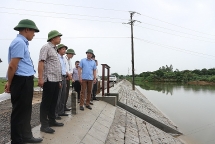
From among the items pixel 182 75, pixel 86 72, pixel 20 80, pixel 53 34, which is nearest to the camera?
pixel 20 80

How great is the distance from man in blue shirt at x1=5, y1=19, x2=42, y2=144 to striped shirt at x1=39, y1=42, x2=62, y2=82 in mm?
790

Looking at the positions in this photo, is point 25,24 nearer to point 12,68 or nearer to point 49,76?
point 12,68

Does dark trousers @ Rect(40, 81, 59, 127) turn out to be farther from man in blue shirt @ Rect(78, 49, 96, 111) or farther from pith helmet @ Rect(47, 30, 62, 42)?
man in blue shirt @ Rect(78, 49, 96, 111)

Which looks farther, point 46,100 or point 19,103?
point 46,100

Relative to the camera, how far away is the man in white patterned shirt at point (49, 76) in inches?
167

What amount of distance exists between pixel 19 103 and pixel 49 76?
1.09 meters

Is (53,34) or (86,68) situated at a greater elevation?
(53,34)

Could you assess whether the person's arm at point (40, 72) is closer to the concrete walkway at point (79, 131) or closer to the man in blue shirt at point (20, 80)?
the man in blue shirt at point (20, 80)

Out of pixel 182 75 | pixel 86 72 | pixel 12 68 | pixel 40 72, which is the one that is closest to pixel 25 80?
pixel 12 68

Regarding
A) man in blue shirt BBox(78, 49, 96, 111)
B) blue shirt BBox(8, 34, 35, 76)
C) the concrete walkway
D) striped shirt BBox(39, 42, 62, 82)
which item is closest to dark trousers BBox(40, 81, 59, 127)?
striped shirt BBox(39, 42, 62, 82)

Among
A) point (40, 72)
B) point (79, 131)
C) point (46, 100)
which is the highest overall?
point (40, 72)

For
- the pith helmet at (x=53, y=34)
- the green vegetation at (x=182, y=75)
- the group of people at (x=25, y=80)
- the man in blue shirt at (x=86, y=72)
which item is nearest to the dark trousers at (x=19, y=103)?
the group of people at (x=25, y=80)

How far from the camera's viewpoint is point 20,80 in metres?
3.29

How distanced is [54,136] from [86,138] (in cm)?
61
